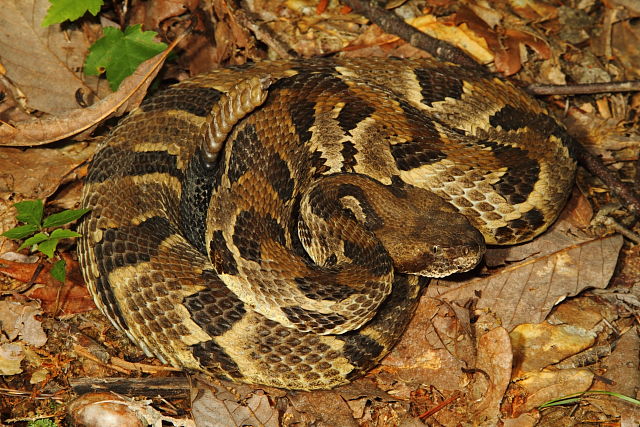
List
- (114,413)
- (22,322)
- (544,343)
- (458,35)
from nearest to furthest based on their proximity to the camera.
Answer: (114,413), (22,322), (544,343), (458,35)

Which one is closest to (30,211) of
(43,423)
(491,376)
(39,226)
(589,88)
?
(39,226)

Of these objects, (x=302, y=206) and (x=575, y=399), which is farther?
(x=302, y=206)

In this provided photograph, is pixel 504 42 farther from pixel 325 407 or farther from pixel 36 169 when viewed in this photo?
pixel 36 169

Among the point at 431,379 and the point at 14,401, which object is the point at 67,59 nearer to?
the point at 14,401

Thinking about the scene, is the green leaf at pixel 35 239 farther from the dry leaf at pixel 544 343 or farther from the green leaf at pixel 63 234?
the dry leaf at pixel 544 343

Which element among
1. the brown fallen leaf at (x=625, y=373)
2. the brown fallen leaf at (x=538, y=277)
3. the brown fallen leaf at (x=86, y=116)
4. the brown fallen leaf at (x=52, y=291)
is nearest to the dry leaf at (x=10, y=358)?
the brown fallen leaf at (x=52, y=291)

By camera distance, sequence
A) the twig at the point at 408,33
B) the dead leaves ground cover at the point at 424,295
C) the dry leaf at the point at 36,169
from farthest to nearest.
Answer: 1. the twig at the point at 408,33
2. the dry leaf at the point at 36,169
3. the dead leaves ground cover at the point at 424,295
